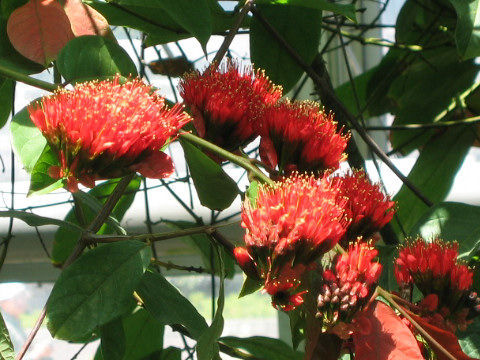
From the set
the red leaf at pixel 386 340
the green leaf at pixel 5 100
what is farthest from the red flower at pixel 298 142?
the green leaf at pixel 5 100

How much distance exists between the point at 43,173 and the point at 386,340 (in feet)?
0.69

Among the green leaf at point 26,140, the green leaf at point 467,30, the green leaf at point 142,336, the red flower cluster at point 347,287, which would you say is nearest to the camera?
the red flower cluster at point 347,287

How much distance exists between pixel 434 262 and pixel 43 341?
1016 millimetres

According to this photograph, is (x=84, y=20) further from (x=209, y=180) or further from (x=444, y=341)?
(x=444, y=341)

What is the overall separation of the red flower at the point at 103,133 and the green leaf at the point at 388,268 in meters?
0.18

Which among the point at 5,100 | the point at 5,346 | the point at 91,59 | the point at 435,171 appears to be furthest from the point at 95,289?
the point at 435,171

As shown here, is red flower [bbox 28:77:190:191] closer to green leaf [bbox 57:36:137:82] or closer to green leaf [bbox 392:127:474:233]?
green leaf [bbox 57:36:137:82]

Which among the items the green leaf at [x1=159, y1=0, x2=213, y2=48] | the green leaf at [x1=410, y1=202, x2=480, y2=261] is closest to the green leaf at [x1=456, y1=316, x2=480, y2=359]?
the green leaf at [x1=410, y1=202, x2=480, y2=261]

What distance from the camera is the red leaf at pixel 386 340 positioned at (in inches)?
14.8

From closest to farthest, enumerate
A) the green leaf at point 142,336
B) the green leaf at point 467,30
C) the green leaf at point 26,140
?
the green leaf at point 26,140 < the green leaf at point 467,30 < the green leaf at point 142,336

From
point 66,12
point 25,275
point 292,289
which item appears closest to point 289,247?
point 292,289

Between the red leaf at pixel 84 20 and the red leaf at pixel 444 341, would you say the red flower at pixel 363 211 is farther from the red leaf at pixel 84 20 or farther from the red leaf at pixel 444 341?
the red leaf at pixel 84 20

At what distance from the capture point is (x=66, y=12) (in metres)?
0.57

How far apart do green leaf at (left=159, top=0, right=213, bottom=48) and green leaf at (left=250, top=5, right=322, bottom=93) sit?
0.46ft
